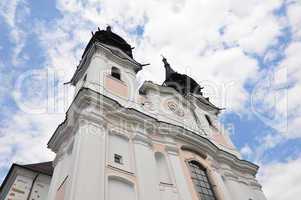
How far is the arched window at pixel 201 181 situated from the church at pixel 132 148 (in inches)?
2.1

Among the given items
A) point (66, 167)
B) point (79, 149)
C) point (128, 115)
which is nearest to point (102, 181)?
point (79, 149)

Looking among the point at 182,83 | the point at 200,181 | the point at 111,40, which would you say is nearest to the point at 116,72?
the point at 111,40

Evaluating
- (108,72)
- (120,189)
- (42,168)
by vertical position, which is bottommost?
(120,189)

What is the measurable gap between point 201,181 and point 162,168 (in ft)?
6.50

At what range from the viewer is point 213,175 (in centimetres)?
1435

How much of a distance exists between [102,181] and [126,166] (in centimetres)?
182

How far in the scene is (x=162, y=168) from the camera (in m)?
13.1

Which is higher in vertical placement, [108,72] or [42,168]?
[108,72]

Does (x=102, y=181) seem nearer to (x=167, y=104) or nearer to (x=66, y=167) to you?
(x=66, y=167)

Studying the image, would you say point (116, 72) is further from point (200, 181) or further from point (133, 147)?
point (200, 181)

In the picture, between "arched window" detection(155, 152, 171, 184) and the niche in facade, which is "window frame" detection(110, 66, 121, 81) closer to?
the niche in facade

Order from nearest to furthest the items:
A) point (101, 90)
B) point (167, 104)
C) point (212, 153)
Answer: point (101, 90)
point (212, 153)
point (167, 104)

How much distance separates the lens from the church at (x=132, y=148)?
1061cm

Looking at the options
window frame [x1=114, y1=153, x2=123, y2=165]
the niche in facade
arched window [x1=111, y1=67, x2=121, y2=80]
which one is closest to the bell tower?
arched window [x1=111, y1=67, x2=121, y2=80]
